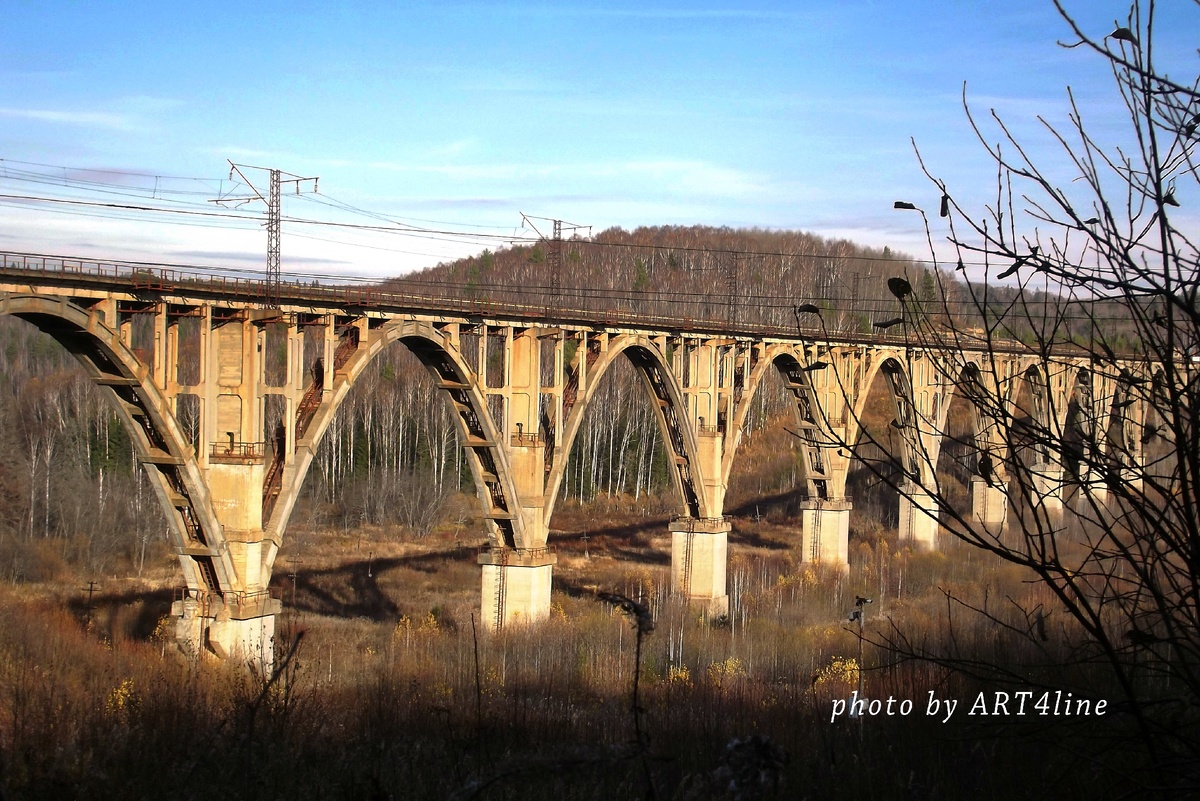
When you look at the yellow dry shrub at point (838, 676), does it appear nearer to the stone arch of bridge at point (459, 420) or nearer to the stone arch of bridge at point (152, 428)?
the stone arch of bridge at point (459, 420)

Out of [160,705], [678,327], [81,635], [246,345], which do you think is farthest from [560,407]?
[160,705]

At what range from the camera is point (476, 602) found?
3638 cm

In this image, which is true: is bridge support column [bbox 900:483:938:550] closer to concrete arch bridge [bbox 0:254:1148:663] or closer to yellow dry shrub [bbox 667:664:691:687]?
concrete arch bridge [bbox 0:254:1148:663]

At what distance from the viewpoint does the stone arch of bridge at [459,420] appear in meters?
22.1

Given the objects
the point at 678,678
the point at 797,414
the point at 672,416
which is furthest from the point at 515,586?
the point at 797,414

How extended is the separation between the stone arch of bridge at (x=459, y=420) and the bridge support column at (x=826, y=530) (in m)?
17.7

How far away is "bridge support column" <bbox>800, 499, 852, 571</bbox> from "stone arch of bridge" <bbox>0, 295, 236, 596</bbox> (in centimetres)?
2674

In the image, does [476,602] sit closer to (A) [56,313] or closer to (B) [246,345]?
(B) [246,345]

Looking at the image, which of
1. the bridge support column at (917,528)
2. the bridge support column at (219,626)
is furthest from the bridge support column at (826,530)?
the bridge support column at (219,626)

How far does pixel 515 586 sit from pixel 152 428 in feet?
35.0

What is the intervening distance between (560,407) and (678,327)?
6385 millimetres

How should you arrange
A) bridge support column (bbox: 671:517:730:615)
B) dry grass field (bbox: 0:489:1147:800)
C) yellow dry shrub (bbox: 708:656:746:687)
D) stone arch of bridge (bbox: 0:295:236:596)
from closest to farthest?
dry grass field (bbox: 0:489:1147:800)
stone arch of bridge (bbox: 0:295:236:596)
yellow dry shrub (bbox: 708:656:746:687)
bridge support column (bbox: 671:517:730:615)

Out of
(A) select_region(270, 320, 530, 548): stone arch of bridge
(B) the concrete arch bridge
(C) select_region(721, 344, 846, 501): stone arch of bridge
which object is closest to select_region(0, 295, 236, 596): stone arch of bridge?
(B) the concrete arch bridge

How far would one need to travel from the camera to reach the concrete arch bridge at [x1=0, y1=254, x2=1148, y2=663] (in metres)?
19.1
